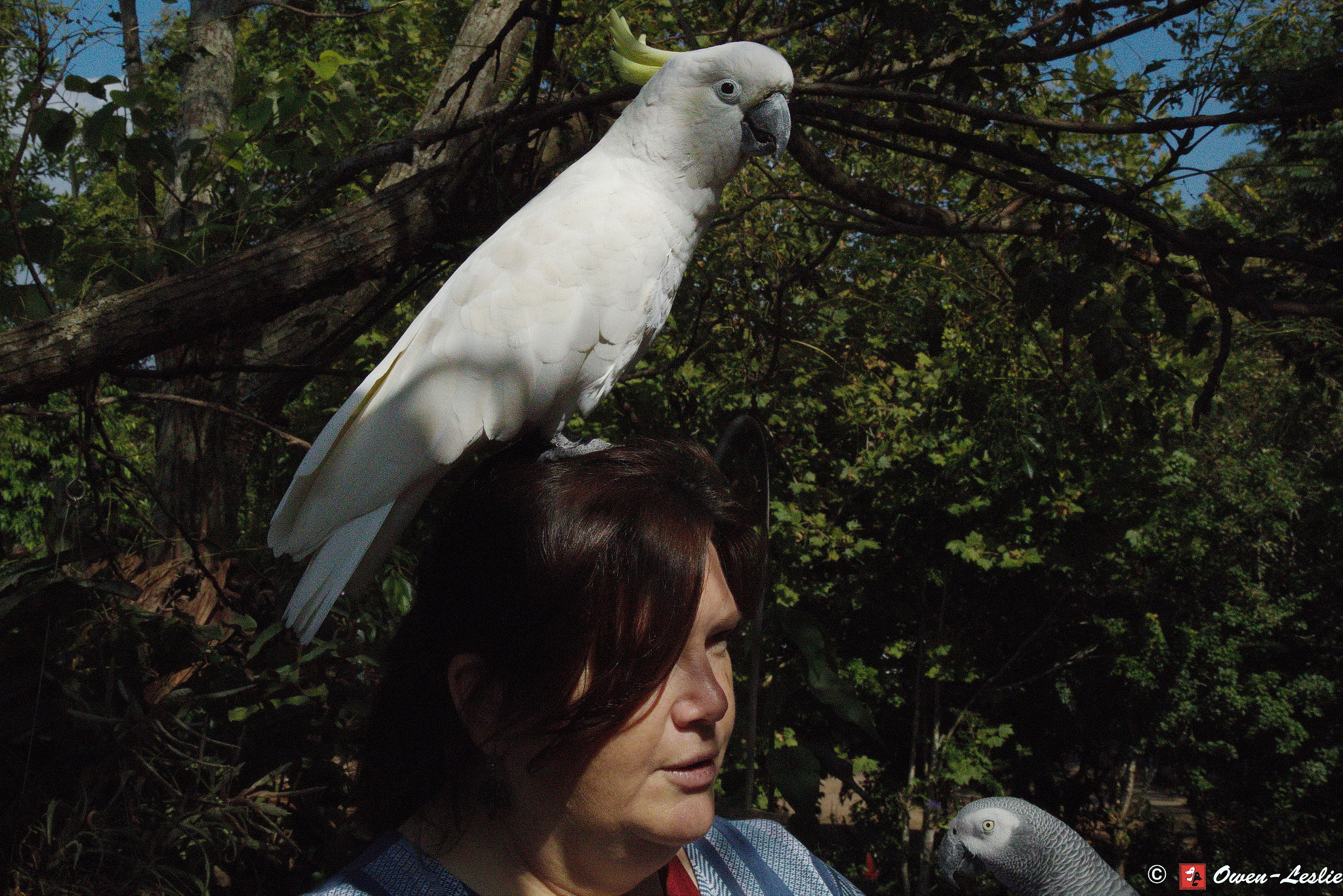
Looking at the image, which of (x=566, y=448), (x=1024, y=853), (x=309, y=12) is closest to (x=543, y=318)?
(x=566, y=448)

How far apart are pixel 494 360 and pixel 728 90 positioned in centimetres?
67

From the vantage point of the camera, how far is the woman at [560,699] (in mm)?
977

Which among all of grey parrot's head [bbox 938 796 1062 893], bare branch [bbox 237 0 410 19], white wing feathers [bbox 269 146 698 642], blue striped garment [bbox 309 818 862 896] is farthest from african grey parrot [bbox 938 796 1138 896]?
bare branch [bbox 237 0 410 19]

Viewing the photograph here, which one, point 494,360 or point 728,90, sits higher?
point 728,90

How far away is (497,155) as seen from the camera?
84.4 inches

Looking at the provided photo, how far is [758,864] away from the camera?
1254 mm

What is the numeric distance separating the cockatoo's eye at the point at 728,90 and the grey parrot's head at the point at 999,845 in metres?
2.65

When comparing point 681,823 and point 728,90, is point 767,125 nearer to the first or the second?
point 728,90

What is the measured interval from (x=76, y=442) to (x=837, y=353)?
357cm

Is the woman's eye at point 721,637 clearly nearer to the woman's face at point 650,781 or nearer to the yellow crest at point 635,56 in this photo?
the woman's face at point 650,781

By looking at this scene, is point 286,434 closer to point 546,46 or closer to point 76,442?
point 76,442

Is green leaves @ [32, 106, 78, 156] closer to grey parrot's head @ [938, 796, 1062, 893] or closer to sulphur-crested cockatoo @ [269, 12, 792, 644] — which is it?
sulphur-crested cockatoo @ [269, 12, 792, 644]

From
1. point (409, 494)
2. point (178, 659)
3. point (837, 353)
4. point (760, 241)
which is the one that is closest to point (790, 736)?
point (837, 353)

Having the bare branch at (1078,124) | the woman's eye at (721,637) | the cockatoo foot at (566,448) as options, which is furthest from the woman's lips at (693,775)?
the bare branch at (1078,124)
